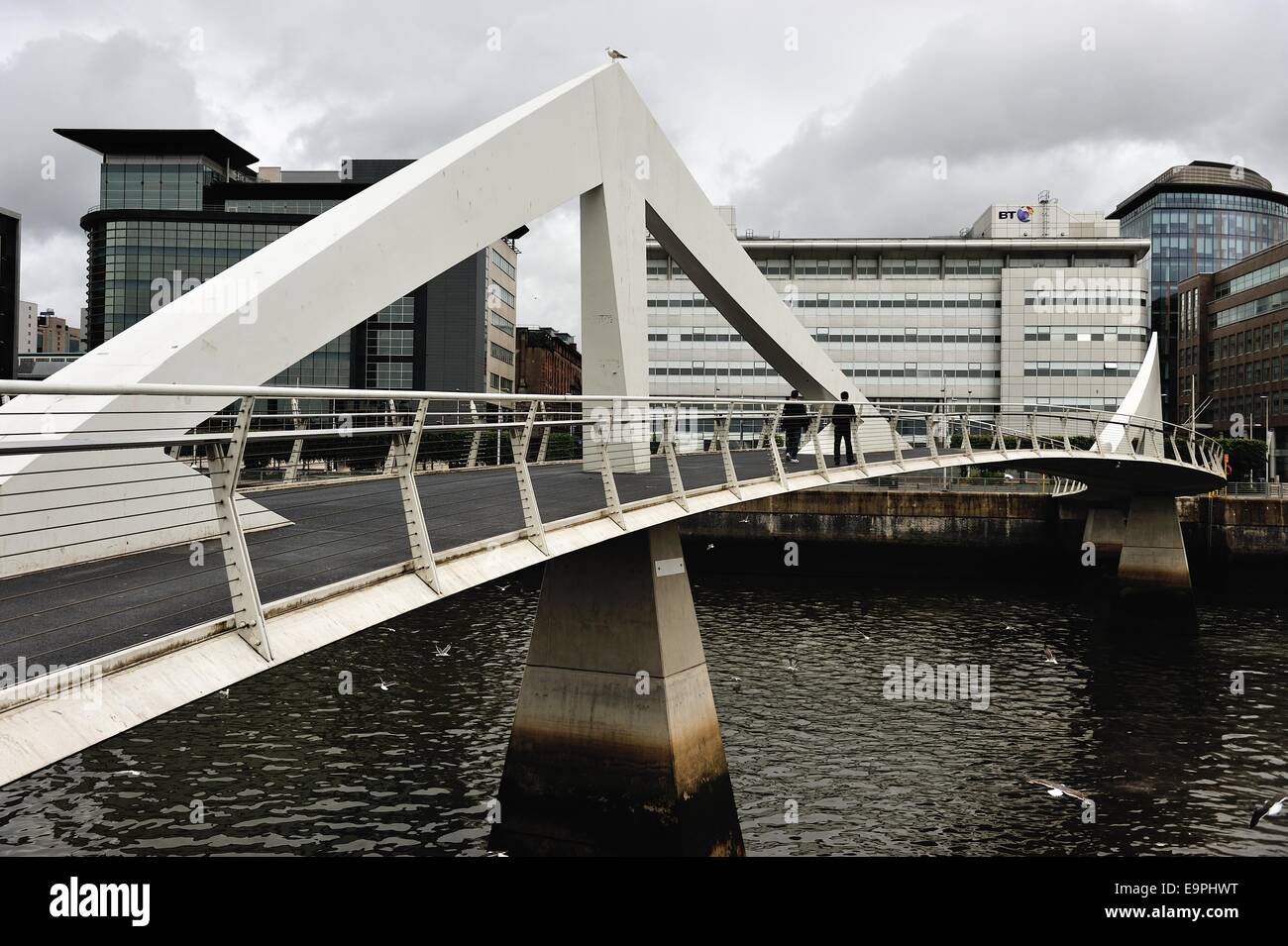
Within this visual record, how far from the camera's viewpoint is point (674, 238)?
671 inches

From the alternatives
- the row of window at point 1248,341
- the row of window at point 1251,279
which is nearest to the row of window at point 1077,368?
the row of window at point 1248,341

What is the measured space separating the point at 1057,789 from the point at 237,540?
12.6 metres

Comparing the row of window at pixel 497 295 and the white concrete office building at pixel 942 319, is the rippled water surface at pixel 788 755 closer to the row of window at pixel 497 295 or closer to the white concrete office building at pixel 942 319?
the row of window at pixel 497 295

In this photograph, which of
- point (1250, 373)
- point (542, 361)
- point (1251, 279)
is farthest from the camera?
point (542, 361)

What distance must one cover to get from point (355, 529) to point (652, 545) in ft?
15.9

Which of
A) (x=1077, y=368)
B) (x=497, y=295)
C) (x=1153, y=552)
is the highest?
(x=497, y=295)

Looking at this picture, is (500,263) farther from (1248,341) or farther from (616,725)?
(616,725)

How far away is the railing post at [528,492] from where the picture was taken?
796cm

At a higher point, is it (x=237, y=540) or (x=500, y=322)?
(x=500, y=322)

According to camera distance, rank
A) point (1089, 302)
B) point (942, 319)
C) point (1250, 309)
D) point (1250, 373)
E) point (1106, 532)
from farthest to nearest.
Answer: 1. point (1250, 309)
2. point (1250, 373)
3. point (942, 319)
4. point (1089, 302)
5. point (1106, 532)

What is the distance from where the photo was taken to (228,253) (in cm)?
6250

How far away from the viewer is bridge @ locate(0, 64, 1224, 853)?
5.01m

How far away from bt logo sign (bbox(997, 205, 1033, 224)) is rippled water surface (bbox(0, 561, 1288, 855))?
6246cm

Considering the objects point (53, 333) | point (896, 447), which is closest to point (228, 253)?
point (896, 447)
